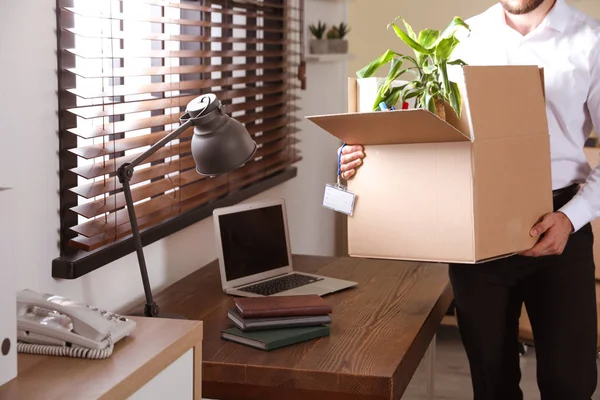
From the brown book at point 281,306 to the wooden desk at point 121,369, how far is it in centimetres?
45

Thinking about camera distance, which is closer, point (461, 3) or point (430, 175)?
point (430, 175)

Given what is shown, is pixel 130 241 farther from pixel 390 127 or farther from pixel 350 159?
pixel 390 127

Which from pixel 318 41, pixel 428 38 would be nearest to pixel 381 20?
pixel 318 41

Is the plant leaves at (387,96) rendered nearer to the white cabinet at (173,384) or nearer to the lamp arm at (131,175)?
the lamp arm at (131,175)

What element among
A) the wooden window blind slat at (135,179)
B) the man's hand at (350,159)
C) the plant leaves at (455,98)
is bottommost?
the wooden window blind slat at (135,179)

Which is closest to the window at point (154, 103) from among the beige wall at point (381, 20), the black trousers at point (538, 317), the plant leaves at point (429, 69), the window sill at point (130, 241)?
the window sill at point (130, 241)

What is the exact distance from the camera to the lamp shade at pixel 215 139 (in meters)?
1.68

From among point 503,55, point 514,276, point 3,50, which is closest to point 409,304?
point 514,276

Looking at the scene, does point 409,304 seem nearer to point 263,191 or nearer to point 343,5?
point 263,191

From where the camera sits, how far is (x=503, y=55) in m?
2.21

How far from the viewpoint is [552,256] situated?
6.76 feet

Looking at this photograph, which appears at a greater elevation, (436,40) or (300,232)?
(436,40)

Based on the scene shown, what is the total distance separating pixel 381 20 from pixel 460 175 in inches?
113

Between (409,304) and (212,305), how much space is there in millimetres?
510
